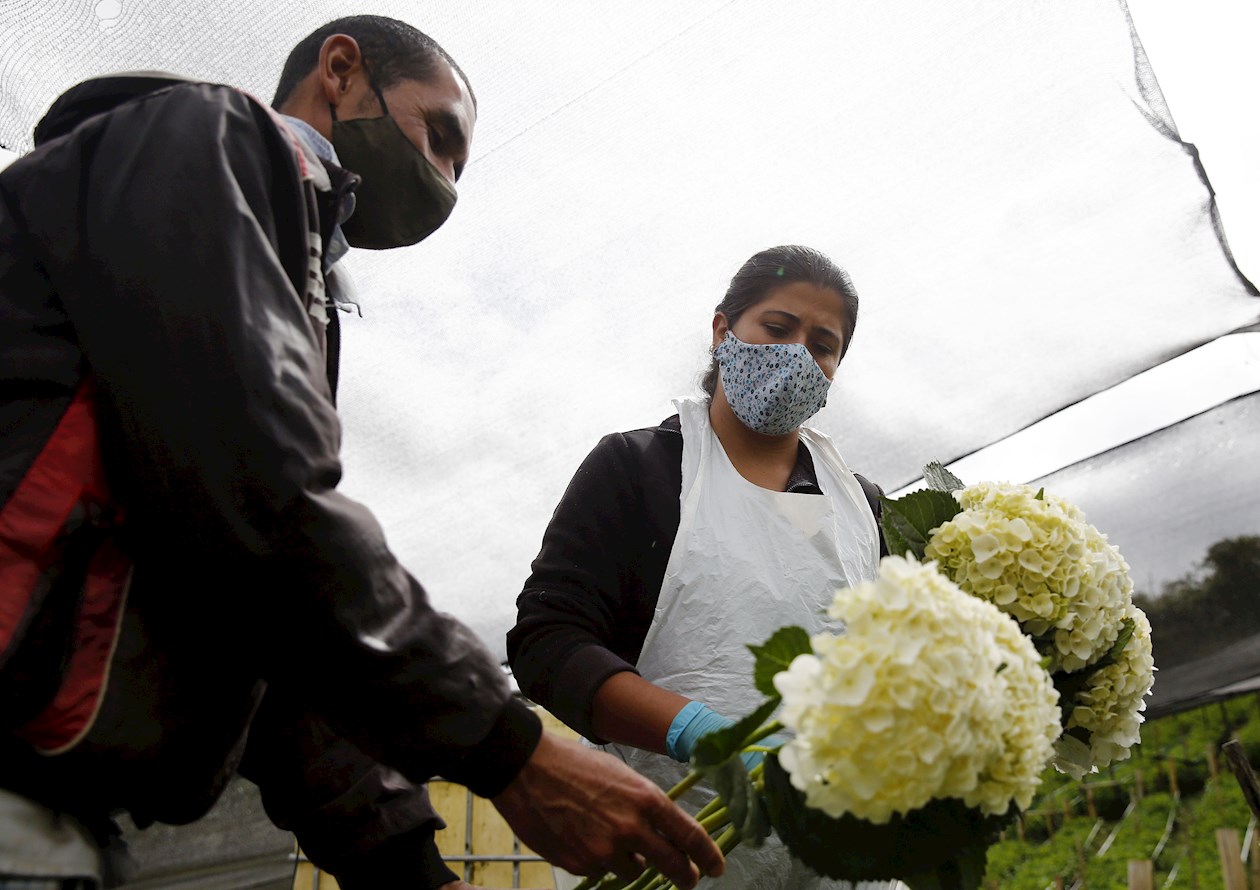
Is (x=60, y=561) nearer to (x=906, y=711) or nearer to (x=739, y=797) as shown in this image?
(x=739, y=797)

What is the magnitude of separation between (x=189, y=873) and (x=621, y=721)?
0.67m

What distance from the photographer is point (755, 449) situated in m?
2.10

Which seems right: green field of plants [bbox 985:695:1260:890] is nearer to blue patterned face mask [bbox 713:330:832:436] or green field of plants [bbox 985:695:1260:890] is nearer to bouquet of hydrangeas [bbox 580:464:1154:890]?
blue patterned face mask [bbox 713:330:832:436]

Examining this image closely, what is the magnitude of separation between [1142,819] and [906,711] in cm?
1146

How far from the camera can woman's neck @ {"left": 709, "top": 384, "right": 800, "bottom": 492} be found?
80.6 inches

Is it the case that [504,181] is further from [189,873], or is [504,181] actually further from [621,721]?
[189,873]

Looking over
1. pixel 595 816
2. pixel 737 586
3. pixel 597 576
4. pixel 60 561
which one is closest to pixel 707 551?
pixel 737 586

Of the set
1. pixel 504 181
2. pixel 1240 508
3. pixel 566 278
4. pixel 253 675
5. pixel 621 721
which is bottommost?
pixel 1240 508

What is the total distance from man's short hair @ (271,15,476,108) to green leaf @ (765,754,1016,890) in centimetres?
157

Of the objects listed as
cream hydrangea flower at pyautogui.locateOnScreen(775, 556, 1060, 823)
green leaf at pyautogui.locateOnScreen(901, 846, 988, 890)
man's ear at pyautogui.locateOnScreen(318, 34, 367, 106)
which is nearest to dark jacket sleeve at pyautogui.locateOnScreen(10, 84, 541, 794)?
cream hydrangea flower at pyautogui.locateOnScreen(775, 556, 1060, 823)

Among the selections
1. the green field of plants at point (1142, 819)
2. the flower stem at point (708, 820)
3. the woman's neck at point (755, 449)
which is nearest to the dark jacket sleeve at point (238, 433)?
the flower stem at point (708, 820)

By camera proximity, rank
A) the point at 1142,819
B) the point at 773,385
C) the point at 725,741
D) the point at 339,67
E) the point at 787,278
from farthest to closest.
Result: 1. the point at 1142,819
2. the point at 787,278
3. the point at 773,385
4. the point at 339,67
5. the point at 725,741

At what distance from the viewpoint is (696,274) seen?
2754 millimetres

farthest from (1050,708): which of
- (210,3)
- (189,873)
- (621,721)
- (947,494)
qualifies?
(210,3)
